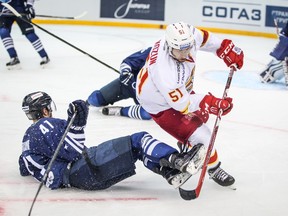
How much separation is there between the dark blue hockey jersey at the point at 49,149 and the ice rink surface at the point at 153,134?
10 centimetres

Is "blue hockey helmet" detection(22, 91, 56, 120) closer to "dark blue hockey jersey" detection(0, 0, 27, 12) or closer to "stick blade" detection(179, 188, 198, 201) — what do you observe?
"stick blade" detection(179, 188, 198, 201)

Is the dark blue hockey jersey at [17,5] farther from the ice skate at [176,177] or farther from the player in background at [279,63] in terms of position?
the ice skate at [176,177]

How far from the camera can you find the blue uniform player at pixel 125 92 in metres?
3.76

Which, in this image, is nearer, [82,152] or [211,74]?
[82,152]

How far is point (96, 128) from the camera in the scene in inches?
146

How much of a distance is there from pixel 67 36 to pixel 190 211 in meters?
5.69

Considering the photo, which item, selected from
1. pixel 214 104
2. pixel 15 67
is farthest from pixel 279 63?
pixel 214 104

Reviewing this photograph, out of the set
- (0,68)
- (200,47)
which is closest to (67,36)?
(0,68)

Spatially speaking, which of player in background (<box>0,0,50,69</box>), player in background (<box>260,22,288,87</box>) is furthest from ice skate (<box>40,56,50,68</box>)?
player in background (<box>260,22,288,87</box>)

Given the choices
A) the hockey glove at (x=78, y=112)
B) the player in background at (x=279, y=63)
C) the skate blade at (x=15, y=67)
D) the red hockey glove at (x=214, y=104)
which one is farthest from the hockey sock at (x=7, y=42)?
the red hockey glove at (x=214, y=104)

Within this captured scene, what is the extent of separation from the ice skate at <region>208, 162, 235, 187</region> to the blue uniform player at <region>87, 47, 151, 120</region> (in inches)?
48.3

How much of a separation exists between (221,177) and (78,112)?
0.80 meters

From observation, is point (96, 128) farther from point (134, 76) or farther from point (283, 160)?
point (283, 160)

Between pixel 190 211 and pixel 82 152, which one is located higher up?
pixel 82 152
